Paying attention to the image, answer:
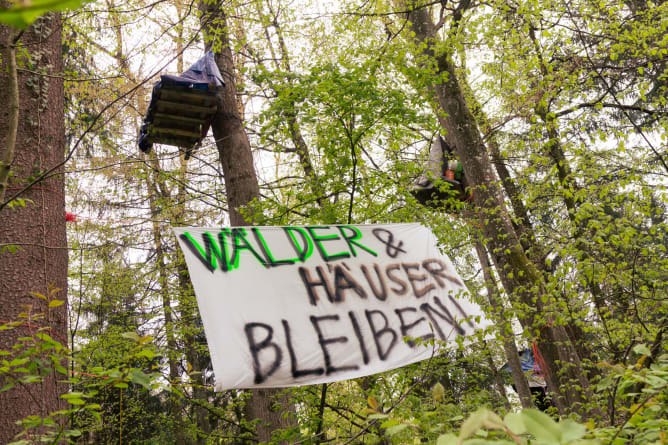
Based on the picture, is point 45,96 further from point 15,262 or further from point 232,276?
point 232,276

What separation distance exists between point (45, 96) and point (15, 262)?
1102mm

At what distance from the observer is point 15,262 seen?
2641 mm

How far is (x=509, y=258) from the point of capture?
386 cm

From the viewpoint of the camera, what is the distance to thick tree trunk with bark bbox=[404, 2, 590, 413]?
11.2 ft

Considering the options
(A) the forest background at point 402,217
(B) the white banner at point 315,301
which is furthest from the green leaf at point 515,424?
(B) the white banner at point 315,301

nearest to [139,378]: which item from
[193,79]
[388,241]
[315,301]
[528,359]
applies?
[315,301]

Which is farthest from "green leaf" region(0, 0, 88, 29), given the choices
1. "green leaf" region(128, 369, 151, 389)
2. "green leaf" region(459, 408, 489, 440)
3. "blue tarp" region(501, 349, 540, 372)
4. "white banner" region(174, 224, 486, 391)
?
"blue tarp" region(501, 349, 540, 372)

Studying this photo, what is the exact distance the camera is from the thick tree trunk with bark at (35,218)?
245 cm

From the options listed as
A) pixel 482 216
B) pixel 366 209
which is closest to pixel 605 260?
pixel 482 216

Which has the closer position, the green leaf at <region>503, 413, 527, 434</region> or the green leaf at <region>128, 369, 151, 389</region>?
the green leaf at <region>503, 413, 527, 434</region>

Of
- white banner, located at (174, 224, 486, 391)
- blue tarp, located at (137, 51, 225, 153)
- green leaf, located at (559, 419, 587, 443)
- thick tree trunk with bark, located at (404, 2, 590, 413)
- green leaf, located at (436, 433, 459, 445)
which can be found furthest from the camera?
blue tarp, located at (137, 51, 225, 153)

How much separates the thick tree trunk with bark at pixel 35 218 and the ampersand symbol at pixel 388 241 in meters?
2.14

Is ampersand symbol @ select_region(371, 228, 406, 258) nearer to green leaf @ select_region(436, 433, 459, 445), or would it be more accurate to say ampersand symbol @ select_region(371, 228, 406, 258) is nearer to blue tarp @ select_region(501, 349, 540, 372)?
blue tarp @ select_region(501, 349, 540, 372)

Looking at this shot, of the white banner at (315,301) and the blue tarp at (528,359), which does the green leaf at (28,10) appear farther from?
the blue tarp at (528,359)
